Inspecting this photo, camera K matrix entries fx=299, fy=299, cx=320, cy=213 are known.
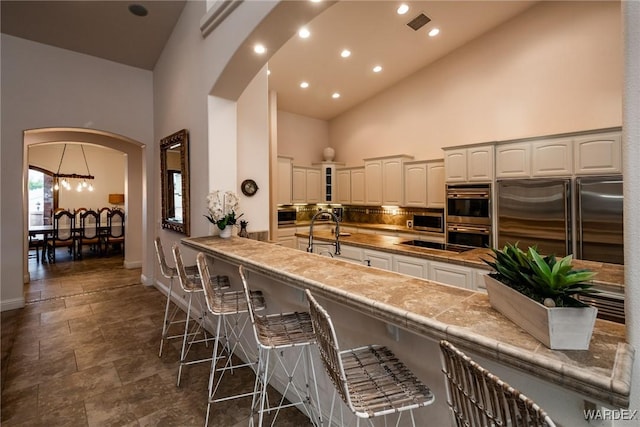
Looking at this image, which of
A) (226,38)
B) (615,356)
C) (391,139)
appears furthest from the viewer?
(391,139)

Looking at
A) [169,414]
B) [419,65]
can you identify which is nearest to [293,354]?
[169,414]

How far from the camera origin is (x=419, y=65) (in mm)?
5746

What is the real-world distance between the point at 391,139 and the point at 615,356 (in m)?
6.10

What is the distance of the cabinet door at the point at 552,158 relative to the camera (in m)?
3.79

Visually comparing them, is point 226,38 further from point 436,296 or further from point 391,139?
point 391,139

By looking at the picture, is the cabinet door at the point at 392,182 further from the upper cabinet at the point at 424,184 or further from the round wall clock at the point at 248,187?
the round wall clock at the point at 248,187

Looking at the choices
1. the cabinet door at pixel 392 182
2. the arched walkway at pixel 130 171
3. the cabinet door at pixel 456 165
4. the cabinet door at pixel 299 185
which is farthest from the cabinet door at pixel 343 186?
the arched walkway at pixel 130 171

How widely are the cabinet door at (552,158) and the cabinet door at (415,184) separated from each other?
177cm

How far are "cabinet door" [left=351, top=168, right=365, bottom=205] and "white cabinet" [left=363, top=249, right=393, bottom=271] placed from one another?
2.88m

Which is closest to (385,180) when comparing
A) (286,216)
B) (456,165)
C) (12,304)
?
(456,165)

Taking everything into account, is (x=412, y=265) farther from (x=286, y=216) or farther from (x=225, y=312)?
(x=286, y=216)

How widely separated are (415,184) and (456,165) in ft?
3.25

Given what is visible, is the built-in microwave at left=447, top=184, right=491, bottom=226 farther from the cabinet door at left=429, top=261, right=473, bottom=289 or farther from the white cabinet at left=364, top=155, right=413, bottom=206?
the cabinet door at left=429, top=261, right=473, bottom=289

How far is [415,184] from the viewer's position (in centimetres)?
569
